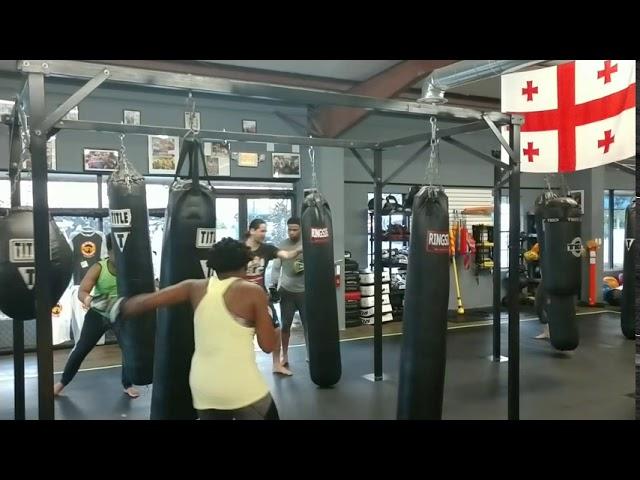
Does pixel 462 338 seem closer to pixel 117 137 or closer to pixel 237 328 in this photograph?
pixel 117 137

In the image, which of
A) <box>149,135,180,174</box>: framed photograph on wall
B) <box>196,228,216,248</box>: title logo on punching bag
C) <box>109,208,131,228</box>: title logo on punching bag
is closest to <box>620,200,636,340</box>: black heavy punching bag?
<box>196,228,216,248</box>: title logo on punching bag

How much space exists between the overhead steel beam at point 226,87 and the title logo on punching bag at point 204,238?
756 millimetres

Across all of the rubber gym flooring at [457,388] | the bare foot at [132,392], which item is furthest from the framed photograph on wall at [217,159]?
the bare foot at [132,392]

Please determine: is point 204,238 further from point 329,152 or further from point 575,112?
point 329,152

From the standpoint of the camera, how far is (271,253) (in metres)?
4.96

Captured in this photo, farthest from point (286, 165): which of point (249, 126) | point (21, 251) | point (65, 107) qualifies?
point (65, 107)

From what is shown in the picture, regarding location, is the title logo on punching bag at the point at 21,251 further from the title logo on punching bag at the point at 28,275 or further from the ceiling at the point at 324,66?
the ceiling at the point at 324,66

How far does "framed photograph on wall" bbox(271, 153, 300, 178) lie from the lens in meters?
7.87

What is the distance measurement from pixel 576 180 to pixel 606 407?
6654 mm

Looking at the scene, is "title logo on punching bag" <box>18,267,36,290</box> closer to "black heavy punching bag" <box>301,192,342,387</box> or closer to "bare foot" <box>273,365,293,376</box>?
"black heavy punching bag" <box>301,192,342,387</box>

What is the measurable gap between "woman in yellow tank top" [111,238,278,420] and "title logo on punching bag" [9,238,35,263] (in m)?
0.80

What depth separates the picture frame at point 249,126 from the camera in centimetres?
767

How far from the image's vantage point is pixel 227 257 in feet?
8.23
